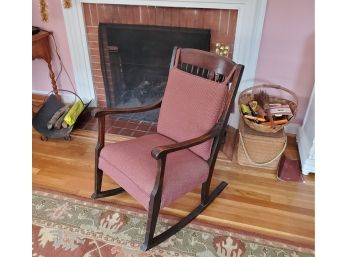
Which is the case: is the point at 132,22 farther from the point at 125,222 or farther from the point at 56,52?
the point at 125,222

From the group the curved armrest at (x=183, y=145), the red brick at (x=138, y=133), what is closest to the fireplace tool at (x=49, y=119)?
the red brick at (x=138, y=133)

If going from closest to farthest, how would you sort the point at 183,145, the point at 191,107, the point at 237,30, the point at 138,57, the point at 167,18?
the point at 183,145, the point at 191,107, the point at 237,30, the point at 167,18, the point at 138,57

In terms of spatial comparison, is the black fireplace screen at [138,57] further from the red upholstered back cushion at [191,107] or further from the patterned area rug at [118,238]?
the patterned area rug at [118,238]

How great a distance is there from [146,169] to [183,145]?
9.2 inches

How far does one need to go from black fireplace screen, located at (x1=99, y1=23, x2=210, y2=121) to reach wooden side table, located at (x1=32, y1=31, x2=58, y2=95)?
48 cm

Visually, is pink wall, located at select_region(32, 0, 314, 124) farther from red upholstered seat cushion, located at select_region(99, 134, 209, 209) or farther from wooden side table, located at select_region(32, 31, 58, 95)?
red upholstered seat cushion, located at select_region(99, 134, 209, 209)

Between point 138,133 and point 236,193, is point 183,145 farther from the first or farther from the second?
point 138,133

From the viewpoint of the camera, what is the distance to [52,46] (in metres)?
2.46

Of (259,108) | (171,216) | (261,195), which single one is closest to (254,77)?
(259,108)

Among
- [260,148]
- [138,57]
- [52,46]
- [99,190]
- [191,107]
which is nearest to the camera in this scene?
[191,107]

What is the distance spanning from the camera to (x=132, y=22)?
220 centimetres

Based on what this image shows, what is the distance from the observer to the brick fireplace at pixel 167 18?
2018 mm

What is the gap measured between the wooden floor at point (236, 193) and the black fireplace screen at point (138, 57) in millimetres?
650

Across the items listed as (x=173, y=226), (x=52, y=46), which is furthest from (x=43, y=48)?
(x=173, y=226)
